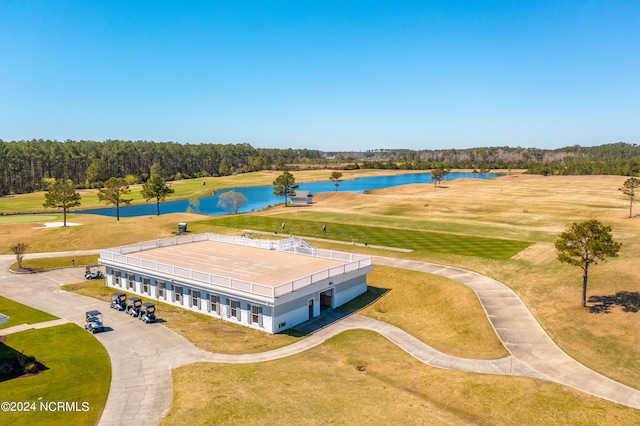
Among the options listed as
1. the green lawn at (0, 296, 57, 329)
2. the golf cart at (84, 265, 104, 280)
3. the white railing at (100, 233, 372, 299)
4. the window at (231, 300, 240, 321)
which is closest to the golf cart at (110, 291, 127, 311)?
the white railing at (100, 233, 372, 299)

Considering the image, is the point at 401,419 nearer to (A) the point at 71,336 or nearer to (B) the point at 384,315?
(B) the point at 384,315

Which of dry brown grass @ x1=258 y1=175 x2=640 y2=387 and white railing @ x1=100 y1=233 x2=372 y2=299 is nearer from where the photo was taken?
dry brown grass @ x1=258 y1=175 x2=640 y2=387

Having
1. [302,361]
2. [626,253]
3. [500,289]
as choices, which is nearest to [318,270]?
[302,361]

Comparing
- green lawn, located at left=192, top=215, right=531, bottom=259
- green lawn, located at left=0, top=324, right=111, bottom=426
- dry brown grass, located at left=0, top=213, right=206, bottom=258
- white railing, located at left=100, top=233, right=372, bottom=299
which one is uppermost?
white railing, located at left=100, top=233, right=372, bottom=299

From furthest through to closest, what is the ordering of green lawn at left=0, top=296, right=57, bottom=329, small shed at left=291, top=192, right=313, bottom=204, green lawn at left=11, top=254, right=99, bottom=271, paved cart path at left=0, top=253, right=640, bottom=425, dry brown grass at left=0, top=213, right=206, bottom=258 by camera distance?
small shed at left=291, top=192, right=313, bottom=204, dry brown grass at left=0, top=213, right=206, bottom=258, green lawn at left=11, top=254, right=99, bottom=271, green lawn at left=0, top=296, right=57, bottom=329, paved cart path at left=0, top=253, right=640, bottom=425

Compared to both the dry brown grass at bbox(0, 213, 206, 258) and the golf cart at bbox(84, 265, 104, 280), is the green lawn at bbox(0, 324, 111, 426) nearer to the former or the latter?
the golf cart at bbox(84, 265, 104, 280)

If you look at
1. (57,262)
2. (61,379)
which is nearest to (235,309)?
(61,379)

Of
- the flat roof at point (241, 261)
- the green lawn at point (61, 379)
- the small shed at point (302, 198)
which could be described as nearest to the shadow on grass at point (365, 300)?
the flat roof at point (241, 261)

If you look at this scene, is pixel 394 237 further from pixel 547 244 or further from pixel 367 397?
pixel 367 397
